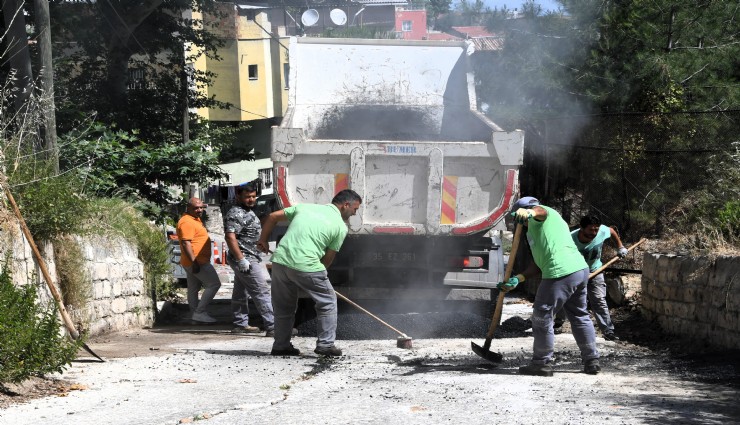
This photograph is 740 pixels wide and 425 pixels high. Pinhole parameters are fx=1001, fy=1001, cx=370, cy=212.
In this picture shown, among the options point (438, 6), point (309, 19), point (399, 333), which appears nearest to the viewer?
point (399, 333)

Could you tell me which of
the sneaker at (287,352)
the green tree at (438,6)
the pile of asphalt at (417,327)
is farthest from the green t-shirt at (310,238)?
the green tree at (438,6)

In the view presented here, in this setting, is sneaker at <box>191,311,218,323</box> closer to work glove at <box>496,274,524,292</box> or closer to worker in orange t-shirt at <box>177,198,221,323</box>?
worker in orange t-shirt at <box>177,198,221,323</box>

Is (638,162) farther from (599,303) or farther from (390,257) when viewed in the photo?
(390,257)

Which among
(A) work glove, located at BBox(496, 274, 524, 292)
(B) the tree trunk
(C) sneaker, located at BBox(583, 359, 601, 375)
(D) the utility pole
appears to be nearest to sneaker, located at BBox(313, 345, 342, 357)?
(A) work glove, located at BBox(496, 274, 524, 292)

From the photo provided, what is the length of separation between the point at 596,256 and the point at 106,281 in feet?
15.4

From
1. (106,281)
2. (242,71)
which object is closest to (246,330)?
(106,281)

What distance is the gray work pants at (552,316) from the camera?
7266 millimetres

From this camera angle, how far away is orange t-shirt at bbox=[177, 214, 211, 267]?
10570mm

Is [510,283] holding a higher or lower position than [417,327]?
higher

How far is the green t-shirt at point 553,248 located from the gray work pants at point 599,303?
2075 mm

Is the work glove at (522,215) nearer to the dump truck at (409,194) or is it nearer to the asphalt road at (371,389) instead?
the asphalt road at (371,389)

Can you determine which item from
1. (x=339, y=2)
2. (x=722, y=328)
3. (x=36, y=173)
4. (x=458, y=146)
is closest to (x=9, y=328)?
(x=36, y=173)

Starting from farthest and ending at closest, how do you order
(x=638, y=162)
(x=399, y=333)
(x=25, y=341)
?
(x=638, y=162) → (x=399, y=333) → (x=25, y=341)

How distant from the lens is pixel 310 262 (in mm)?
8047
